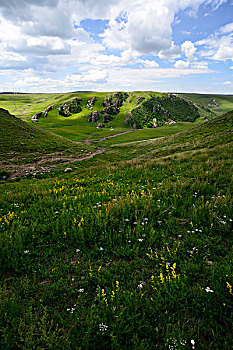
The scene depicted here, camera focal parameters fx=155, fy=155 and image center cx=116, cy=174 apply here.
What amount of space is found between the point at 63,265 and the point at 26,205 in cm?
439

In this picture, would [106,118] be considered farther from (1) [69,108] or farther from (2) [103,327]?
(2) [103,327]

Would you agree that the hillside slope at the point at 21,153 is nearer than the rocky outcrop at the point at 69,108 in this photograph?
Yes

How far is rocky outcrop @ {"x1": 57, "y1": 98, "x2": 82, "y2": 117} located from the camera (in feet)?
539

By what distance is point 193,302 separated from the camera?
9.68 ft

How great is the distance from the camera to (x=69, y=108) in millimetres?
170625

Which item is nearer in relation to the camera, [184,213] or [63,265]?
[63,265]

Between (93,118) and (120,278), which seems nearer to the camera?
(120,278)

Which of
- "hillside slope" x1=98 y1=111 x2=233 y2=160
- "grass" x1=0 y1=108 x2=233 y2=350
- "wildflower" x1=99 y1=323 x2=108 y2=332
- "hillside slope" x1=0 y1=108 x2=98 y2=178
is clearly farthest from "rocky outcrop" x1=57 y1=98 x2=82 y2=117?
"wildflower" x1=99 y1=323 x2=108 y2=332

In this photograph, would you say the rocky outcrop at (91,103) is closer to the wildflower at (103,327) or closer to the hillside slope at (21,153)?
the hillside slope at (21,153)

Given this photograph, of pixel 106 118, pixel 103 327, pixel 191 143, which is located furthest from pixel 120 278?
pixel 106 118

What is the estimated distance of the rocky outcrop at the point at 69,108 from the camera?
164250 millimetres

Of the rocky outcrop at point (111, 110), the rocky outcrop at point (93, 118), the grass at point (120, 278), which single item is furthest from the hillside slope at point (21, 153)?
the rocky outcrop at point (111, 110)

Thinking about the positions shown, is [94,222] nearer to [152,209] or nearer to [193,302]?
[152,209]

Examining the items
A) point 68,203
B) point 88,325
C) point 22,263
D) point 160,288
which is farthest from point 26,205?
point 160,288
